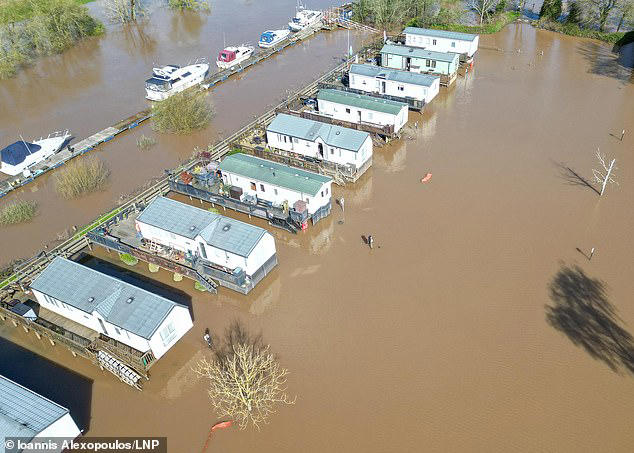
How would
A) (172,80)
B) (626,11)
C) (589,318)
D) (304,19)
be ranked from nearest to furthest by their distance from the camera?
(589,318) → (172,80) → (626,11) → (304,19)

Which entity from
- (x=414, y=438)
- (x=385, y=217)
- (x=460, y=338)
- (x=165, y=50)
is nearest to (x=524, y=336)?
(x=460, y=338)

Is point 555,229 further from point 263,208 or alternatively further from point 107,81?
point 107,81

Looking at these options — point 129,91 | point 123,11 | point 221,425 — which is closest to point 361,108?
point 129,91

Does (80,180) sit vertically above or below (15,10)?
below

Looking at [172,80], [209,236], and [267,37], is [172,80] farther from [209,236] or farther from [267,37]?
[209,236]

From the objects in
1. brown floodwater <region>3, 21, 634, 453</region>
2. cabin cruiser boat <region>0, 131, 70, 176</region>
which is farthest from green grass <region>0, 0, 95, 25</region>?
brown floodwater <region>3, 21, 634, 453</region>

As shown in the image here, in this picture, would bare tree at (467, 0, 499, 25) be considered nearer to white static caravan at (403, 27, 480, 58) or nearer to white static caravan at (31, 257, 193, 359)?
white static caravan at (403, 27, 480, 58)
